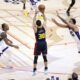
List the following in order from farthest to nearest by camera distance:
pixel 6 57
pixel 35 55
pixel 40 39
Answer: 1. pixel 6 57
2. pixel 35 55
3. pixel 40 39

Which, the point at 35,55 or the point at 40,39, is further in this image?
the point at 35,55

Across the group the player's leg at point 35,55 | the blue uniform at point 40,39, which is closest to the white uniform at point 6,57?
the player's leg at point 35,55

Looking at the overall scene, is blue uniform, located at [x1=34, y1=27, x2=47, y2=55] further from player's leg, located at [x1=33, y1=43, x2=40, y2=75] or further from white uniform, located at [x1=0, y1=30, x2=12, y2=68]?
white uniform, located at [x1=0, y1=30, x2=12, y2=68]

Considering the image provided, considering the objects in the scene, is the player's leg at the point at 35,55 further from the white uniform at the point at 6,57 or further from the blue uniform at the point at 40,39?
the white uniform at the point at 6,57

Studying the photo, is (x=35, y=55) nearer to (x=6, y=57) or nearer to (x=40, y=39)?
(x=40, y=39)

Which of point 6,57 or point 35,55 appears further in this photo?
point 6,57

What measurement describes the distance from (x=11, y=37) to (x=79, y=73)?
397 centimetres

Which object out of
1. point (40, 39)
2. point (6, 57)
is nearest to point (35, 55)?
point (40, 39)

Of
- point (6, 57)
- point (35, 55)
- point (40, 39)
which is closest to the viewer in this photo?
point (40, 39)

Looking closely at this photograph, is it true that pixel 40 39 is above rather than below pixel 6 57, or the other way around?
Result: above

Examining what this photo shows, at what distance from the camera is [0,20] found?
55.1ft

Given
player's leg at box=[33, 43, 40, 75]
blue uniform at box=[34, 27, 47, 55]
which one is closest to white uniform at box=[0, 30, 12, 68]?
player's leg at box=[33, 43, 40, 75]

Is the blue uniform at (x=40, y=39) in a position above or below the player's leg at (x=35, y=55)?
above

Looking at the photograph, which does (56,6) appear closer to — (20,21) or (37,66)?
(20,21)
